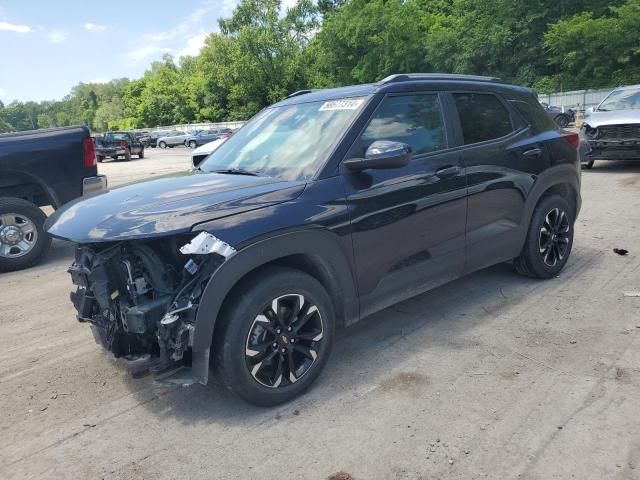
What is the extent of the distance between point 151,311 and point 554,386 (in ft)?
7.91

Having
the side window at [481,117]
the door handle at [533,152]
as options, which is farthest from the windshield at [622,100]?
the side window at [481,117]

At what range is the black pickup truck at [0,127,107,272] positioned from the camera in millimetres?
6605

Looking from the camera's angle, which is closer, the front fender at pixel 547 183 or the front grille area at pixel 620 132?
the front fender at pixel 547 183

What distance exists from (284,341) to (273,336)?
0.27 ft

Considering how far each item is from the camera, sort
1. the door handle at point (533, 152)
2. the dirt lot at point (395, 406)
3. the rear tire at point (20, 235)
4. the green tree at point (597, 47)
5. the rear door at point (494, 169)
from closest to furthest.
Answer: the dirt lot at point (395, 406)
the rear door at point (494, 169)
the door handle at point (533, 152)
the rear tire at point (20, 235)
the green tree at point (597, 47)

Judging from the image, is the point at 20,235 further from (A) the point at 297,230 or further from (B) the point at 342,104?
(A) the point at 297,230

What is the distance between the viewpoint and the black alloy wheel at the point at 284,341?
3.00 metres

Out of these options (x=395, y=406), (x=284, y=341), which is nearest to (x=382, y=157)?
(x=284, y=341)

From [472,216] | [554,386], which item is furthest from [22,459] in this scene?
[472,216]

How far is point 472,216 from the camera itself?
164 inches

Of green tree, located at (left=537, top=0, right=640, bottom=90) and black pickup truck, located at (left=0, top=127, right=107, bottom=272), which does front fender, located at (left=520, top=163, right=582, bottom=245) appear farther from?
green tree, located at (left=537, top=0, right=640, bottom=90)

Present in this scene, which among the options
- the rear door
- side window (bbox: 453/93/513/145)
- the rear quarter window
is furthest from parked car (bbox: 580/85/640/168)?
side window (bbox: 453/93/513/145)

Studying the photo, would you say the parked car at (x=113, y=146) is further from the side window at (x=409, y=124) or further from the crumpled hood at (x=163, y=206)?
the side window at (x=409, y=124)

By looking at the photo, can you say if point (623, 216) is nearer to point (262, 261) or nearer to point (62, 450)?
point (262, 261)
